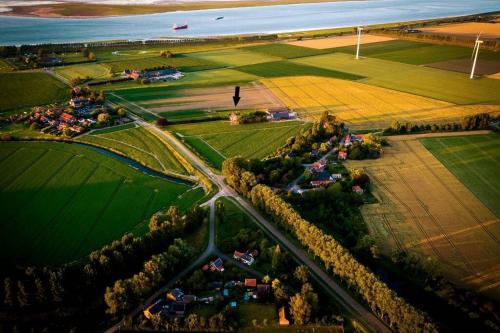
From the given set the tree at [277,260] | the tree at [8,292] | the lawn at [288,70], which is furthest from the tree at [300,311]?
the lawn at [288,70]

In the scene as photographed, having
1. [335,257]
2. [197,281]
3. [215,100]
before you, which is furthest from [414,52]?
[197,281]

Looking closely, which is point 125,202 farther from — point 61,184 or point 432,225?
point 432,225

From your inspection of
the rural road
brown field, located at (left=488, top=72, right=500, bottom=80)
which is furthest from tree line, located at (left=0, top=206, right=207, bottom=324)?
brown field, located at (left=488, top=72, right=500, bottom=80)

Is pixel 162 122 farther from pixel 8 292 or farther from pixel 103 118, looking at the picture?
pixel 8 292

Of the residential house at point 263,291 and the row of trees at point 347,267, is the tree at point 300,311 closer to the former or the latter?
the residential house at point 263,291

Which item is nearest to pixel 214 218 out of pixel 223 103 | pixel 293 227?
pixel 293 227

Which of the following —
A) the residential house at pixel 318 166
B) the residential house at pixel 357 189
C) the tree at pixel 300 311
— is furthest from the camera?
the residential house at pixel 318 166

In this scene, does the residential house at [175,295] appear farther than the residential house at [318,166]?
No
